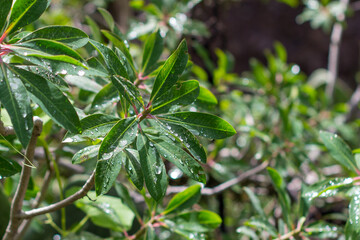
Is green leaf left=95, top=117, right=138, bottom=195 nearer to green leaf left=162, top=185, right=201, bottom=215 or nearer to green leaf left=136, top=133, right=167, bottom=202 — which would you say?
green leaf left=136, top=133, right=167, bottom=202

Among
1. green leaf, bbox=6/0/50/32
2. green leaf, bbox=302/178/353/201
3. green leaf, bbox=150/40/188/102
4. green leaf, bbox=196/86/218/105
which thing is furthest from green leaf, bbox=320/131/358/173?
green leaf, bbox=6/0/50/32

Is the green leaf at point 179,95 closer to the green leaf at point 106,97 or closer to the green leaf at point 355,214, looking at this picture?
the green leaf at point 106,97

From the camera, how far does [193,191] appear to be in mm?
845

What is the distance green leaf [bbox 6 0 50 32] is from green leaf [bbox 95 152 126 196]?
0.24 m

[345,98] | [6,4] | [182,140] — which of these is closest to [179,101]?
[182,140]

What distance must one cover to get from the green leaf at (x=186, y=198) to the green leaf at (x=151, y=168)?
0.27 m

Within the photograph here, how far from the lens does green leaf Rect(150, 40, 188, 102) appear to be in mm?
580

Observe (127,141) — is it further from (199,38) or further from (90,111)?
(199,38)

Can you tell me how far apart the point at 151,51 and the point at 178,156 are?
319 mm

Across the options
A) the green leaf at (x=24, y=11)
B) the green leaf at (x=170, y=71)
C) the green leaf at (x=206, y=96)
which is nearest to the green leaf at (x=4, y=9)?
the green leaf at (x=24, y=11)

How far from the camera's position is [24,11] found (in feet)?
1.78

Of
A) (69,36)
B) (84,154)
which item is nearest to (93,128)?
(84,154)

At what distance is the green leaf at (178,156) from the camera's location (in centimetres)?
58

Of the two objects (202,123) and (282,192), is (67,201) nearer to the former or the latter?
(202,123)
